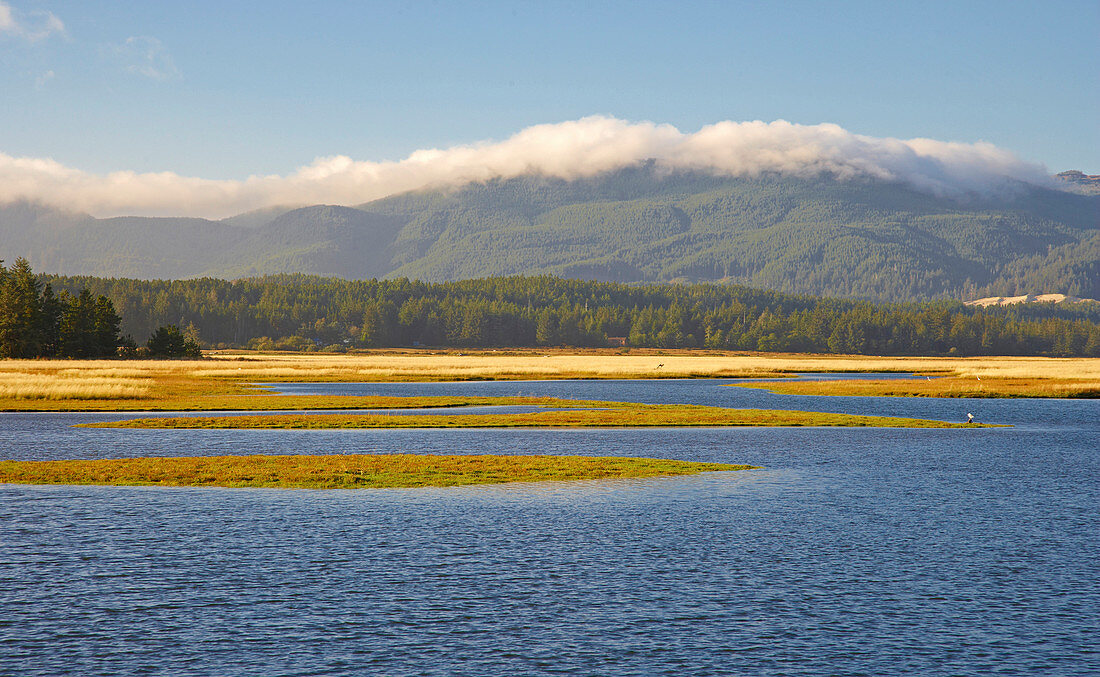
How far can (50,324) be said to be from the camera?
437 feet

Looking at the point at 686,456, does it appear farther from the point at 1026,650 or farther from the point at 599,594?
the point at 1026,650

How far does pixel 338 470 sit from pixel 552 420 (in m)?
25.4

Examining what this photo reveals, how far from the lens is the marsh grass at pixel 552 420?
5556 centimetres

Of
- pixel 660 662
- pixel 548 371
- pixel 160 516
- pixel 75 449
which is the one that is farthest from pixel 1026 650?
pixel 548 371

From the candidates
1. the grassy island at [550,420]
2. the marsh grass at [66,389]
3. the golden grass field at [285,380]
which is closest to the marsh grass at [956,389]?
the golden grass field at [285,380]

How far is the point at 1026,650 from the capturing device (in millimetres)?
15445

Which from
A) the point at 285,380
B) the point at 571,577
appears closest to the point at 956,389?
the point at 285,380

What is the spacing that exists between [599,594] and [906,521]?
1174 cm

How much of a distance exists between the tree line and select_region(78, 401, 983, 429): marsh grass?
83.5 m

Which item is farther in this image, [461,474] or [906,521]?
[461,474]

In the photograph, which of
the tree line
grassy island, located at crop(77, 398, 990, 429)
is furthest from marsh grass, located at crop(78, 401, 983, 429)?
the tree line

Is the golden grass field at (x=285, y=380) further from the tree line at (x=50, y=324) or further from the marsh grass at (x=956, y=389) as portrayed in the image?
the tree line at (x=50, y=324)

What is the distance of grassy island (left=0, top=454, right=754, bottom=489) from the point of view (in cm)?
3272

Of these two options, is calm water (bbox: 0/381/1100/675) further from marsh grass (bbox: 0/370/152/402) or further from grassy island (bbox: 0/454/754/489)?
marsh grass (bbox: 0/370/152/402)
